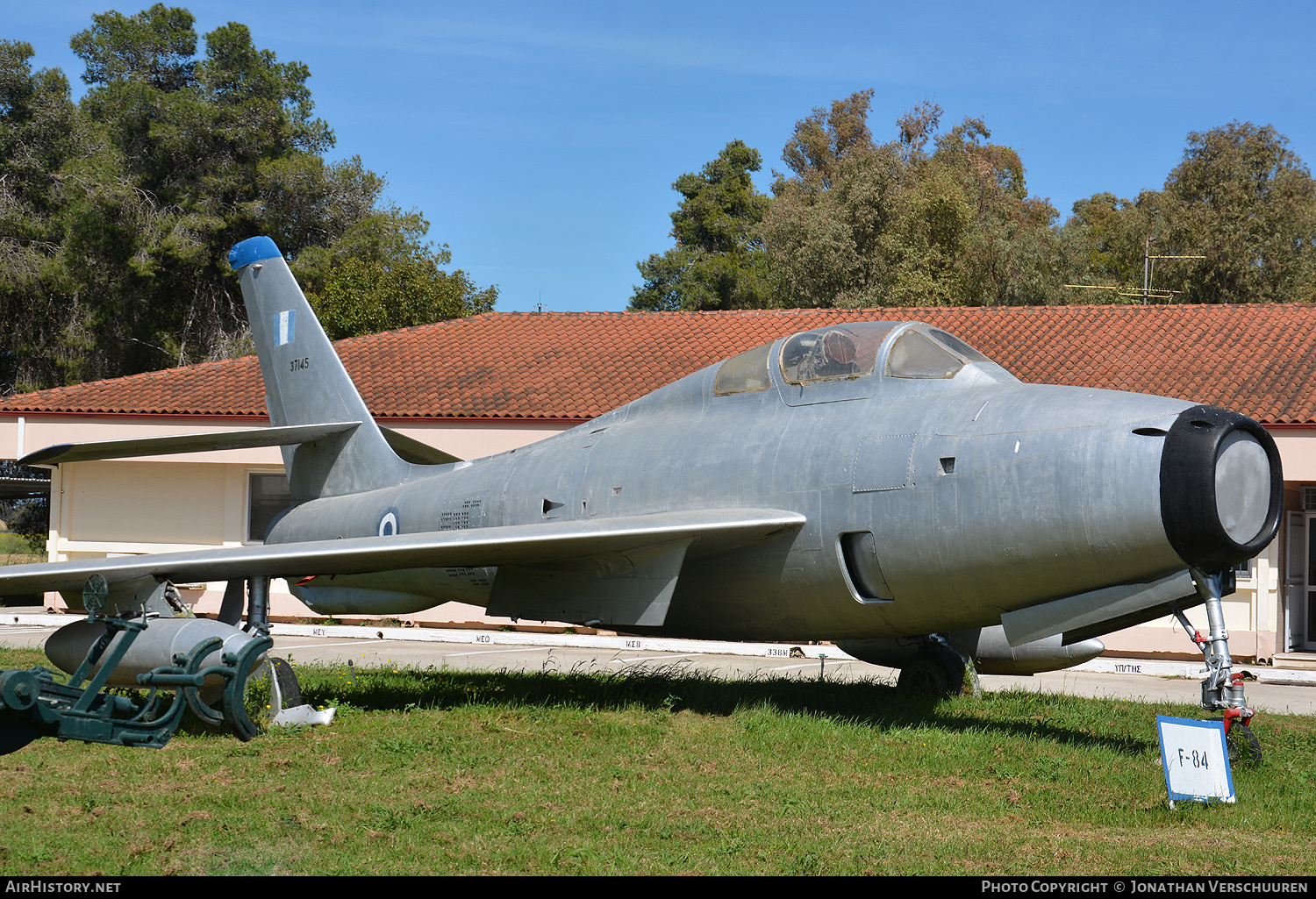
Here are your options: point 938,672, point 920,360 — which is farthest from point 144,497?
point 920,360

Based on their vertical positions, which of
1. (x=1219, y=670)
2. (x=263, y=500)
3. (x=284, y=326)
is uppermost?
(x=284, y=326)

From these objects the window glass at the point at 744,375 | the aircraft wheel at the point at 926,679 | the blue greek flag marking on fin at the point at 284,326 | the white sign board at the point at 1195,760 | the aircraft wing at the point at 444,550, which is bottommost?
the aircraft wheel at the point at 926,679

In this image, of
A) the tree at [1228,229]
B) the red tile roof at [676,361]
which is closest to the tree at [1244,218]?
the tree at [1228,229]

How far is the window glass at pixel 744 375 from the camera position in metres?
8.97

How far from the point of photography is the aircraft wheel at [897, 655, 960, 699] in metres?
9.95

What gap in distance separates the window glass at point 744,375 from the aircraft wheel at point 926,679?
124 inches

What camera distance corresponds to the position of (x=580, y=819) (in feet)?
19.0

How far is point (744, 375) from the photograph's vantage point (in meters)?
9.12

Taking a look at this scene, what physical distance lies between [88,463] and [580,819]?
1860cm

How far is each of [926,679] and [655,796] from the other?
4.46 m

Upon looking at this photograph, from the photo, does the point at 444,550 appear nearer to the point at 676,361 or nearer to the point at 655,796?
the point at 655,796

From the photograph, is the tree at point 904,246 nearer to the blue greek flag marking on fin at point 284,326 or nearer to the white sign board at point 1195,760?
the blue greek flag marking on fin at point 284,326

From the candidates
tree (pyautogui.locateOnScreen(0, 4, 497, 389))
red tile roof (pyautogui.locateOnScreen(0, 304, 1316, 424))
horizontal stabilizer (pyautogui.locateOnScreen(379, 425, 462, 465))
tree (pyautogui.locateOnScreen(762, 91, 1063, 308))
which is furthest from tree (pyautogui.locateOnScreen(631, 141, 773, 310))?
horizontal stabilizer (pyautogui.locateOnScreen(379, 425, 462, 465))
